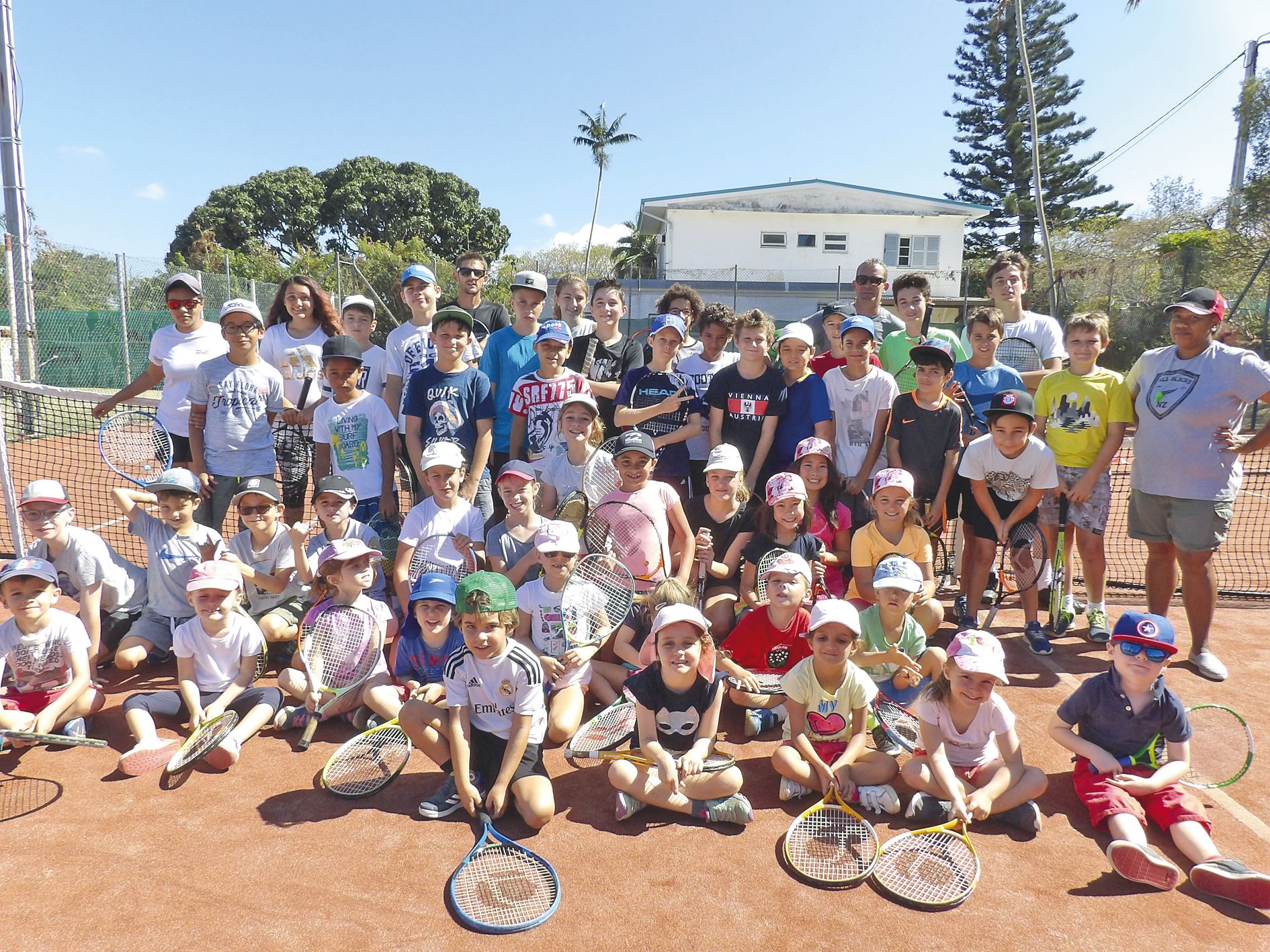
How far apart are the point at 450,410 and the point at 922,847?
3480 mm

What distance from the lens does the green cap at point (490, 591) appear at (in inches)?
128

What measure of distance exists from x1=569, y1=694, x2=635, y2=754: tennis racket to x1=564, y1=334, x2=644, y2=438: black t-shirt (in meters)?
2.31

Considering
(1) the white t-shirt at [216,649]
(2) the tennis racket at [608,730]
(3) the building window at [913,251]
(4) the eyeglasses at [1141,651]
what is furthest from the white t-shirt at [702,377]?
(3) the building window at [913,251]

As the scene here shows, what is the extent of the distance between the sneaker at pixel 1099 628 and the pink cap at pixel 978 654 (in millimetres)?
2430

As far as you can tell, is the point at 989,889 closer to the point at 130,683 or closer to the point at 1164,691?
the point at 1164,691

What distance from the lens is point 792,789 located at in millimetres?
3305

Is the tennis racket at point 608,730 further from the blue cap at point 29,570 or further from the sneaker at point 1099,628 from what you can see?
the sneaker at point 1099,628

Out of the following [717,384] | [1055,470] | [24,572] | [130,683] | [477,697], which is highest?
[717,384]

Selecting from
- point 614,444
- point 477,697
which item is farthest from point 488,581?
point 614,444

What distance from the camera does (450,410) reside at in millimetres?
4852

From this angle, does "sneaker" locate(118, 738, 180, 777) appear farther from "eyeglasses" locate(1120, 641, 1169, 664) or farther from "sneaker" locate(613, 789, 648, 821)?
"eyeglasses" locate(1120, 641, 1169, 664)

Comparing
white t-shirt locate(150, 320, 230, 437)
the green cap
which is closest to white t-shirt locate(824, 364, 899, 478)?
the green cap

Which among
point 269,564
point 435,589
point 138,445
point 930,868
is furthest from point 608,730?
point 138,445

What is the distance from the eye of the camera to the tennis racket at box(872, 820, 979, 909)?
106 inches
